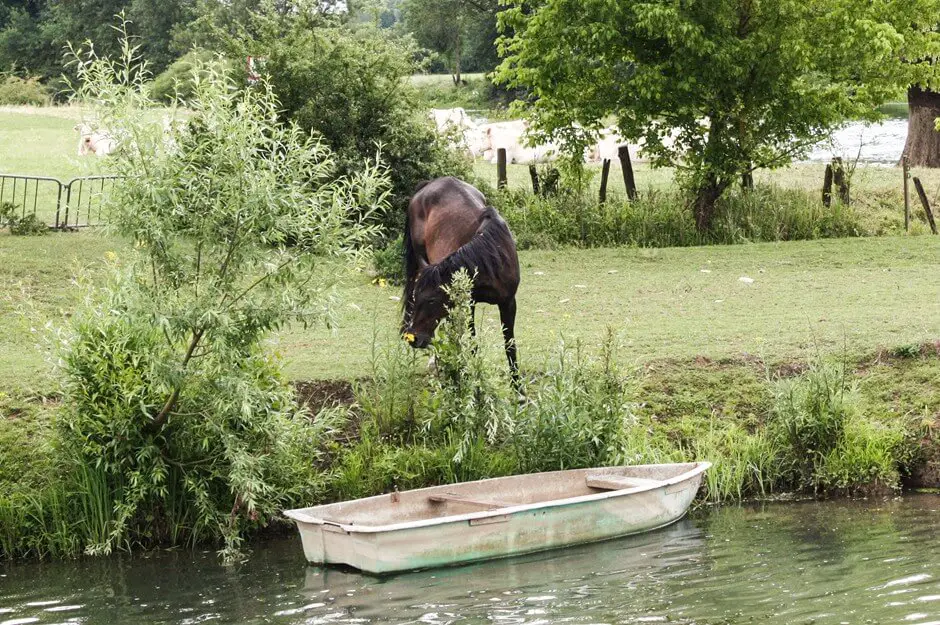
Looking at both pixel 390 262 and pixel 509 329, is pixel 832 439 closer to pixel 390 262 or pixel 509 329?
pixel 509 329

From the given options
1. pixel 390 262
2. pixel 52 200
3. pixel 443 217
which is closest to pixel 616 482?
pixel 443 217

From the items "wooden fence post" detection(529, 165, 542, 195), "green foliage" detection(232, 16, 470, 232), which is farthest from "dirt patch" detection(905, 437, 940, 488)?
"wooden fence post" detection(529, 165, 542, 195)

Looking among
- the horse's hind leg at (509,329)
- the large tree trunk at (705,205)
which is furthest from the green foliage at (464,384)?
the large tree trunk at (705,205)

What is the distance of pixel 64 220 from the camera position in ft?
68.5

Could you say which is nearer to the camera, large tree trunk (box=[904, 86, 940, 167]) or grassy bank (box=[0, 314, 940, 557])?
grassy bank (box=[0, 314, 940, 557])

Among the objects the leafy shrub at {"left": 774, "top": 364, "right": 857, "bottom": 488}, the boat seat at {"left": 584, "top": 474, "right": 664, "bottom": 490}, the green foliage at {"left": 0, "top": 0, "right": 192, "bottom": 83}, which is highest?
the green foliage at {"left": 0, "top": 0, "right": 192, "bottom": 83}

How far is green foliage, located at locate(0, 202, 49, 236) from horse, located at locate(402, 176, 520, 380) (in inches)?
378

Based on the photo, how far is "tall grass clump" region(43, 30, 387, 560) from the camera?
840 centimetres

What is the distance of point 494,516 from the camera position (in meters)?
8.45

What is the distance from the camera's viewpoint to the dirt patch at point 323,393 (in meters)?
11.0

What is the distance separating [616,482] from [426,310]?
7.82 feet

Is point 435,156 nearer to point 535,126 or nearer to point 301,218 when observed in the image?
point 535,126

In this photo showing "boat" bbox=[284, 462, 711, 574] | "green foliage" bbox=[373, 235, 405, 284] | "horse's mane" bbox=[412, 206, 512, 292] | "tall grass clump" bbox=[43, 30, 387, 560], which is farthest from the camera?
"green foliage" bbox=[373, 235, 405, 284]

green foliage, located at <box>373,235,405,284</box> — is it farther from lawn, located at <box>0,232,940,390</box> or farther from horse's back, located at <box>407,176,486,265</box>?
horse's back, located at <box>407,176,486,265</box>
